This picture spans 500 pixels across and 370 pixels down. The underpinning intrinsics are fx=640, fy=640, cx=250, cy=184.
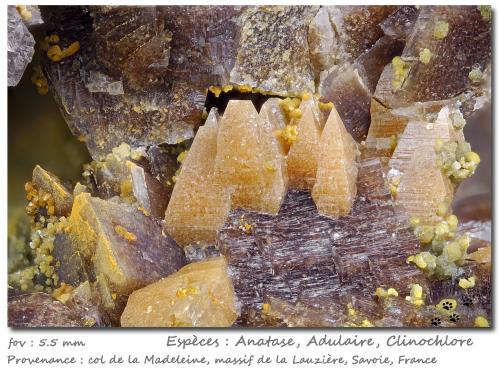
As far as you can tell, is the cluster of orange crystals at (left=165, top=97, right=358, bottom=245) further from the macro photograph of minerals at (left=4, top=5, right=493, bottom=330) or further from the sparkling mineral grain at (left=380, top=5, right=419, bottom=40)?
the sparkling mineral grain at (left=380, top=5, right=419, bottom=40)

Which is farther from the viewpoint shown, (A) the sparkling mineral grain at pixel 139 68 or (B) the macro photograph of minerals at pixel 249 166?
(A) the sparkling mineral grain at pixel 139 68

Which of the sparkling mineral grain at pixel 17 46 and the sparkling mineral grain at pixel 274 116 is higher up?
the sparkling mineral grain at pixel 17 46

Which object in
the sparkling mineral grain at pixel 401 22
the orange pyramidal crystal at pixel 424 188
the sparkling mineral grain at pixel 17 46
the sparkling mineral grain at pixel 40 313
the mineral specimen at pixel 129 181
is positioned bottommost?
the sparkling mineral grain at pixel 40 313

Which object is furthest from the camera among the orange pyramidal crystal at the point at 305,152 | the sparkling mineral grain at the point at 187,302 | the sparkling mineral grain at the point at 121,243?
the orange pyramidal crystal at the point at 305,152

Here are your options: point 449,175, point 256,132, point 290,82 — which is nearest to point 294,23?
point 290,82

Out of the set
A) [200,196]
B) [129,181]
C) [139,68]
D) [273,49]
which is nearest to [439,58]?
[273,49]

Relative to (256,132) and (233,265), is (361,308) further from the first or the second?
(256,132)

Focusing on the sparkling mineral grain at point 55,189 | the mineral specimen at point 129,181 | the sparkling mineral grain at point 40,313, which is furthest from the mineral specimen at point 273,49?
the sparkling mineral grain at point 40,313

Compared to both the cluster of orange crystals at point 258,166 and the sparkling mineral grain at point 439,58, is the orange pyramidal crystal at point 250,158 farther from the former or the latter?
the sparkling mineral grain at point 439,58
